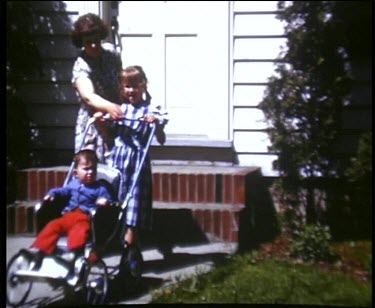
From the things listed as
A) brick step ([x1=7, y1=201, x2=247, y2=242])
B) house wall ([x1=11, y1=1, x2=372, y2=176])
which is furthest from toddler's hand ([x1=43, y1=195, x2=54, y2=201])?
house wall ([x1=11, y1=1, x2=372, y2=176])

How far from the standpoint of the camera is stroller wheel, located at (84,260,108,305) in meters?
3.60

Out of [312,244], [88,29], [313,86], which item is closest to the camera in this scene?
[313,86]

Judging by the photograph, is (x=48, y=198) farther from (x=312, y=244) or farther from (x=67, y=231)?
(x=312, y=244)

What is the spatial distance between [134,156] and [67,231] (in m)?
0.65

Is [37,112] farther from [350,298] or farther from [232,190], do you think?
[350,298]

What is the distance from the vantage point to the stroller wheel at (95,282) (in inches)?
142

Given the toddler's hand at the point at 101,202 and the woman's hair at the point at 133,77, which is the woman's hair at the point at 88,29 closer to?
the woman's hair at the point at 133,77

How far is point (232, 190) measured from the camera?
3658 mm

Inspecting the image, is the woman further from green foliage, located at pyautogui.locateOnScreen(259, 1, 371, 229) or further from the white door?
green foliage, located at pyautogui.locateOnScreen(259, 1, 371, 229)

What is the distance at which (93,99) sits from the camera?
12.1 feet

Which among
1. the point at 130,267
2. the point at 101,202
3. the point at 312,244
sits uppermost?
the point at 101,202

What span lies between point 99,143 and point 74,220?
0.52 meters

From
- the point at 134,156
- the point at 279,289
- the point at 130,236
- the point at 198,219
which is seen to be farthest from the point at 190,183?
the point at 279,289

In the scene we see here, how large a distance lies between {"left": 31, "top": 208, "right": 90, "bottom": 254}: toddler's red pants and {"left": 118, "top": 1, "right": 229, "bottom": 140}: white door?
92 centimetres
